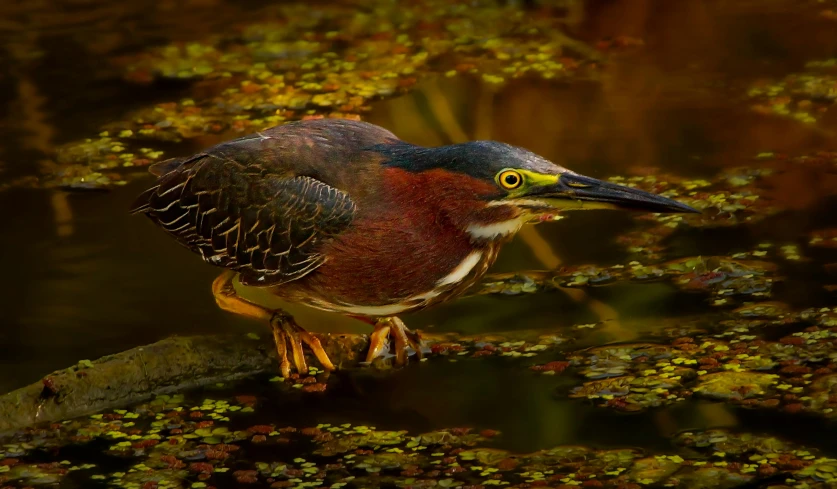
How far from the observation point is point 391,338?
5.69m

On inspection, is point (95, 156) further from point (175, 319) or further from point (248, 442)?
point (248, 442)

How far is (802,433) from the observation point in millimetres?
4809

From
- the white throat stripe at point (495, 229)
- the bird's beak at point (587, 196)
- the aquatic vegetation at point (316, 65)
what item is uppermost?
the aquatic vegetation at point (316, 65)

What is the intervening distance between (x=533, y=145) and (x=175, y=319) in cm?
271

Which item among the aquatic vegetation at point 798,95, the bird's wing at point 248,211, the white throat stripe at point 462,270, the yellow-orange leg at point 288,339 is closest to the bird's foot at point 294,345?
the yellow-orange leg at point 288,339

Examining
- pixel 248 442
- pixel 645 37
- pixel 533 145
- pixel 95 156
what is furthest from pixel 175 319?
pixel 645 37

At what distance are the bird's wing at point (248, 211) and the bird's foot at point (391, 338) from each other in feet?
1.66

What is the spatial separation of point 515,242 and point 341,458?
2.22m

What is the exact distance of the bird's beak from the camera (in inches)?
188

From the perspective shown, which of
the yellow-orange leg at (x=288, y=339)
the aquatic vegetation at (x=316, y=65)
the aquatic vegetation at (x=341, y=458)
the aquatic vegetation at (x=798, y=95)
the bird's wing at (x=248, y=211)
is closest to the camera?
the aquatic vegetation at (x=341, y=458)

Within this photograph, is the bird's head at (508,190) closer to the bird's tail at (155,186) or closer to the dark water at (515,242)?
the dark water at (515,242)

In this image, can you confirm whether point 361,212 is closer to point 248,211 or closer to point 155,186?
point 248,211

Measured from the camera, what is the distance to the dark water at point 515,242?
529 centimetres

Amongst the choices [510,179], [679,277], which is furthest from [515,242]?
[510,179]
